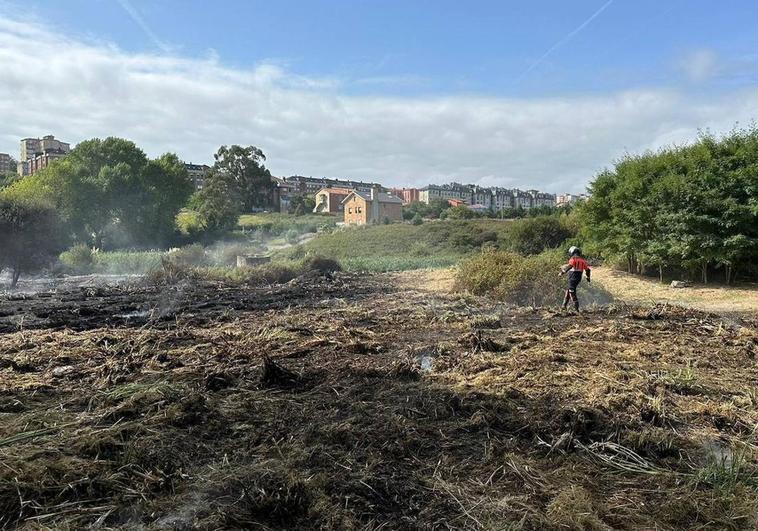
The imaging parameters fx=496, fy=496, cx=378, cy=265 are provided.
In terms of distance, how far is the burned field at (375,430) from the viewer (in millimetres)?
2836

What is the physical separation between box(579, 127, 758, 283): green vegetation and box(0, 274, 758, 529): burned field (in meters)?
8.08

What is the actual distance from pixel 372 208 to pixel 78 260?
39674 mm

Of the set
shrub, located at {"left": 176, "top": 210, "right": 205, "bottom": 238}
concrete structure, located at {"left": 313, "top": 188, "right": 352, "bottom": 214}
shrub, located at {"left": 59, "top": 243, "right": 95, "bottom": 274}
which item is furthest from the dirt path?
concrete structure, located at {"left": 313, "top": 188, "right": 352, "bottom": 214}

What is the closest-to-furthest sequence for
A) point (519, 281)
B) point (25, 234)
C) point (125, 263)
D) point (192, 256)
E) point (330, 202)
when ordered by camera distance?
point (519, 281)
point (25, 234)
point (125, 263)
point (192, 256)
point (330, 202)

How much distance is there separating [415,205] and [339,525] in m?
73.3

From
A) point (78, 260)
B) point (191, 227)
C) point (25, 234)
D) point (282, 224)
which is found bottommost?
point (78, 260)

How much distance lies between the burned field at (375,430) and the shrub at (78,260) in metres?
17.4

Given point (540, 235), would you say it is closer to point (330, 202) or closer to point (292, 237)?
point (292, 237)

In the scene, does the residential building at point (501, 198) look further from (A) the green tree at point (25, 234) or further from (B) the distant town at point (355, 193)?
(A) the green tree at point (25, 234)

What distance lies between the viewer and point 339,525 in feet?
8.82

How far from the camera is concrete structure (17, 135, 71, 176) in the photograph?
247 feet

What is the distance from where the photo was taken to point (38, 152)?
9106 cm

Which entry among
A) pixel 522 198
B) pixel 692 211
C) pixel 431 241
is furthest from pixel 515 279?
pixel 522 198

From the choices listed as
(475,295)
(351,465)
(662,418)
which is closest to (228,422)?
(351,465)
